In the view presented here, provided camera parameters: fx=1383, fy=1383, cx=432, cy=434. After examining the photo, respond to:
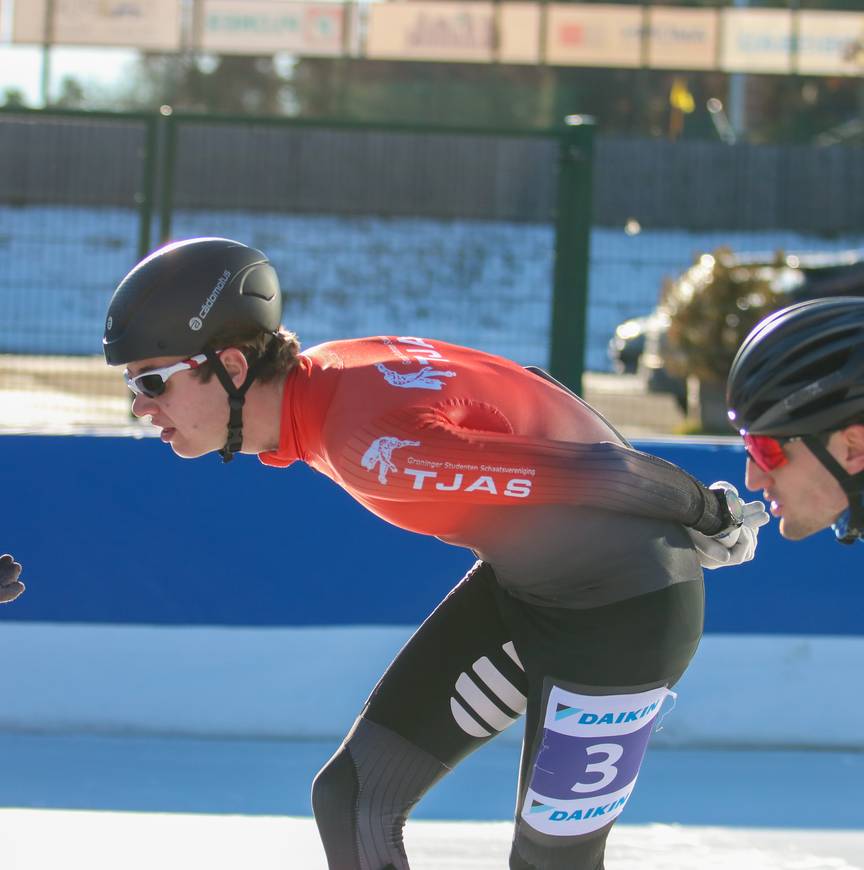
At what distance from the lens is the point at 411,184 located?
22.2ft

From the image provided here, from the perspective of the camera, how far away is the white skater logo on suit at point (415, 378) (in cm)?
242

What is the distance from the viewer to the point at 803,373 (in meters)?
1.97

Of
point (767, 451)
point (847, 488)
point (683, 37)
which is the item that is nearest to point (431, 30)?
point (683, 37)

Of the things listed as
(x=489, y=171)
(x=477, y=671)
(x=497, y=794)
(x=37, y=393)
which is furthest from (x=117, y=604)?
(x=489, y=171)

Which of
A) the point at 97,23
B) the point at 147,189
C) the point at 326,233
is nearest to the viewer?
the point at 147,189

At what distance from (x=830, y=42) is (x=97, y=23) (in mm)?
16018

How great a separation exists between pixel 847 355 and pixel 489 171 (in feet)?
17.4

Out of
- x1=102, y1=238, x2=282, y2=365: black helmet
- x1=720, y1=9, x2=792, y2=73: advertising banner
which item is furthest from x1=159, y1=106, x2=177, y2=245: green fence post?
x1=720, y1=9, x2=792, y2=73: advertising banner

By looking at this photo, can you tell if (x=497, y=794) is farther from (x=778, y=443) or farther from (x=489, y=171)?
(x=489, y=171)

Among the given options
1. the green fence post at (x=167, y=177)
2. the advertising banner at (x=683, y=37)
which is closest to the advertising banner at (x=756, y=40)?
the advertising banner at (x=683, y=37)

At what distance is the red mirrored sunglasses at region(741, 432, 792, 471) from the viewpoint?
6.59 feet

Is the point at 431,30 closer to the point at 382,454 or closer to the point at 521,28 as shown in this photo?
the point at 521,28

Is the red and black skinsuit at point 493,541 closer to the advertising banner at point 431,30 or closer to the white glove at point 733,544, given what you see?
the white glove at point 733,544

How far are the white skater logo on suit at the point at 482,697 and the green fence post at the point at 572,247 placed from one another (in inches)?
131
